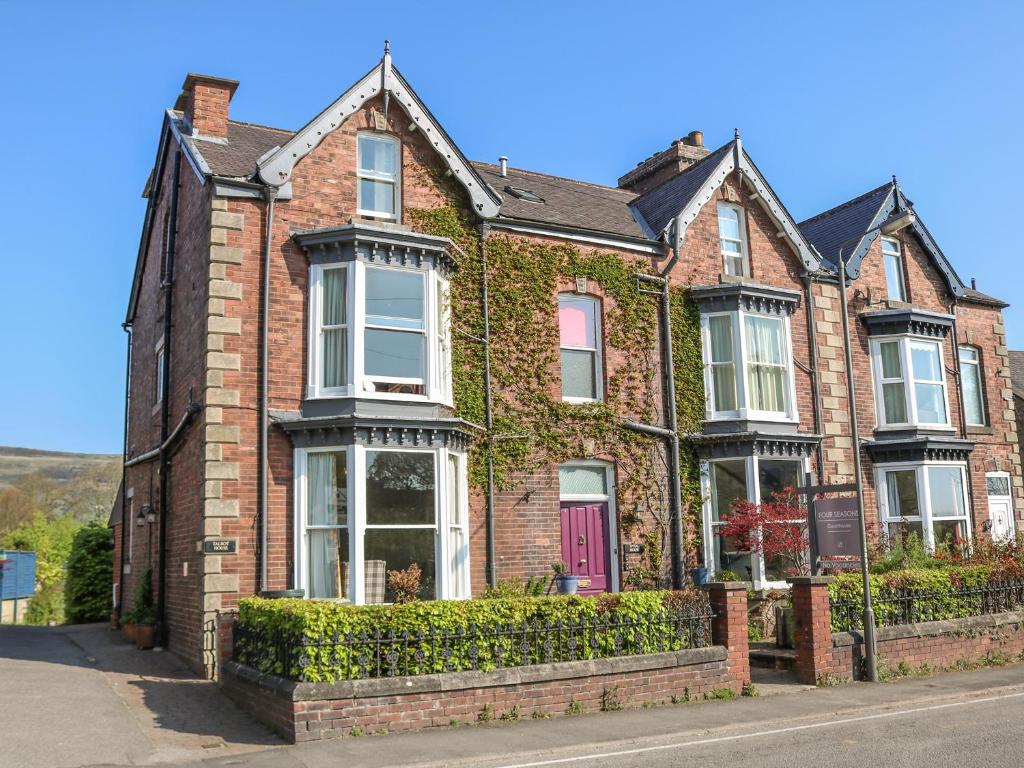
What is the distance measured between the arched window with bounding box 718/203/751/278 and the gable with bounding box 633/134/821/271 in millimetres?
547

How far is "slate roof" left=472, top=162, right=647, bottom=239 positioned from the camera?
19.3 m

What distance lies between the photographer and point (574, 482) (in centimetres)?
1827

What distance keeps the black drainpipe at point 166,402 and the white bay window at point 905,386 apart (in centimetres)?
1580

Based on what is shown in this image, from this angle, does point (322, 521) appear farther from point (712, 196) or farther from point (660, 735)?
point (712, 196)

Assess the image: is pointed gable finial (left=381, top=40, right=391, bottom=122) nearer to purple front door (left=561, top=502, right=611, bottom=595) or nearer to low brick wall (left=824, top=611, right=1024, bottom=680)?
purple front door (left=561, top=502, right=611, bottom=595)

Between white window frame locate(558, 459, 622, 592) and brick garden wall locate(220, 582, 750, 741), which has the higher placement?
white window frame locate(558, 459, 622, 592)

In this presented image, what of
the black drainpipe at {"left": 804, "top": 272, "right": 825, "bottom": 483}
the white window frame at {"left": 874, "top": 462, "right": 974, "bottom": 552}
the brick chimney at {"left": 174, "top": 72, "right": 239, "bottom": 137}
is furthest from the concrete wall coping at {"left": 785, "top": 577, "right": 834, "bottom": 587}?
the brick chimney at {"left": 174, "top": 72, "right": 239, "bottom": 137}

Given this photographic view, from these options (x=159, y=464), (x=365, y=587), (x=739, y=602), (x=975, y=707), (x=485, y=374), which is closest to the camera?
(x=975, y=707)

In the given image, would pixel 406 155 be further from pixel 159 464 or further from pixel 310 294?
pixel 159 464

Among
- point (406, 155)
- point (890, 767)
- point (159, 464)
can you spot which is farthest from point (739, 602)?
point (159, 464)

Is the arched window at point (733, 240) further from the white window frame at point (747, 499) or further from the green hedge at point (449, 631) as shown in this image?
the green hedge at point (449, 631)

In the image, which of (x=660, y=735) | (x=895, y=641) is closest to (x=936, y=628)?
(x=895, y=641)

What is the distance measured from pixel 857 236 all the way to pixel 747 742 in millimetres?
16002

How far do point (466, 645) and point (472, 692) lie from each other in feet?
1.85
